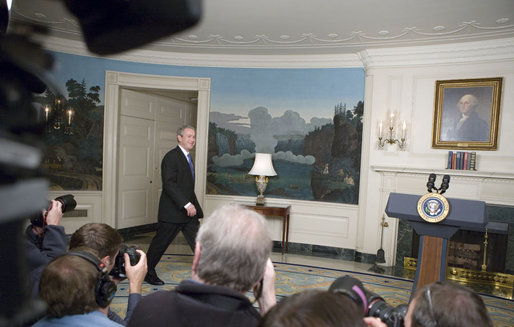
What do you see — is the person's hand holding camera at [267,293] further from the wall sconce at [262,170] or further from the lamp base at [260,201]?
the lamp base at [260,201]

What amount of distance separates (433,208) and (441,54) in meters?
3.13

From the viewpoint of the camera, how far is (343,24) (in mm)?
4859

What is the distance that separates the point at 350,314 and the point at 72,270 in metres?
0.88

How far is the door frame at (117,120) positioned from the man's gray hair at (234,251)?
5406mm

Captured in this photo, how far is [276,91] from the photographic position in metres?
6.32

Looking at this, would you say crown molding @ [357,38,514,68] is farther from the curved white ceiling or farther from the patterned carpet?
the patterned carpet

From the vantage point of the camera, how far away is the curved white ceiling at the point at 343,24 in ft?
14.0

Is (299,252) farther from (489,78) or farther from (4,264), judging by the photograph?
(4,264)

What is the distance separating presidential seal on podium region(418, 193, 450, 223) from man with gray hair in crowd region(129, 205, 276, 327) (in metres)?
2.30

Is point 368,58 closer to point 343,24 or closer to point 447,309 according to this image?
point 343,24

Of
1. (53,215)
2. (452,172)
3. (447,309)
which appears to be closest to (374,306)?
(447,309)

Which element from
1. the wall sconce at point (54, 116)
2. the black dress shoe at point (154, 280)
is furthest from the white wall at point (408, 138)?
the wall sconce at point (54, 116)

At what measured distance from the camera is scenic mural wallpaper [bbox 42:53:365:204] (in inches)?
235

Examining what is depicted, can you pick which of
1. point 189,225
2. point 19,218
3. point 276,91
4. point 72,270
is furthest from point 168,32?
point 276,91
